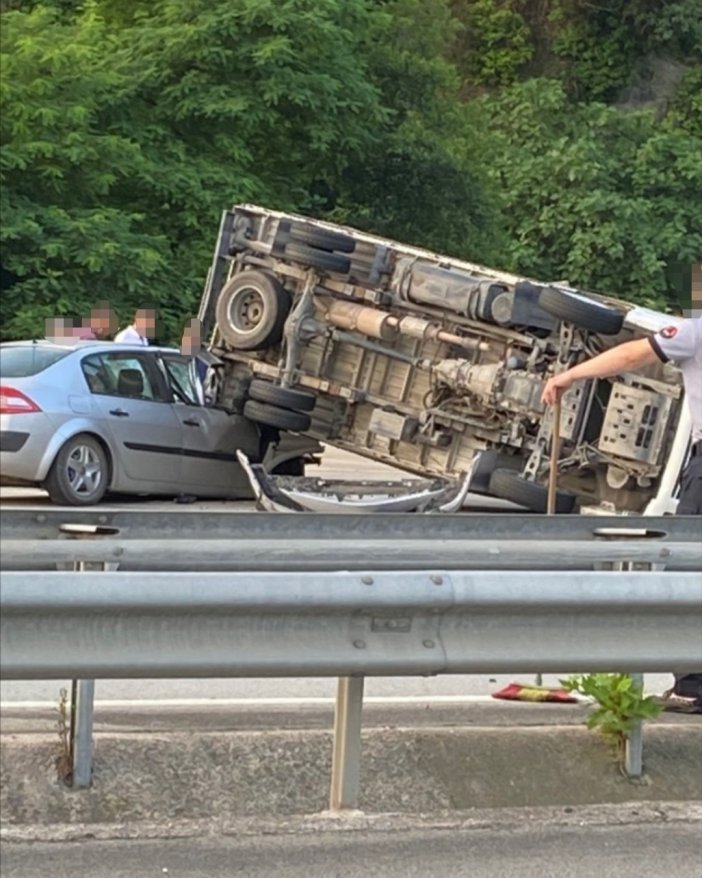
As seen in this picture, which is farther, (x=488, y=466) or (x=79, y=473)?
(x=79, y=473)

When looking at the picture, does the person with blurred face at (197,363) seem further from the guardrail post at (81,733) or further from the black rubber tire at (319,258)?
the guardrail post at (81,733)

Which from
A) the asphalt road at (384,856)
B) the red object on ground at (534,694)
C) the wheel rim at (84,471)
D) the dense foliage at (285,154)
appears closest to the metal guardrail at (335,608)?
the asphalt road at (384,856)

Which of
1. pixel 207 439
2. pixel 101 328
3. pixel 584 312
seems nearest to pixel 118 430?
pixel 207 439

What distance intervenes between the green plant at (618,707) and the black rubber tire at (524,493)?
6.43 meters

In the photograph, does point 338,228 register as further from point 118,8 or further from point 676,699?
point 118,8

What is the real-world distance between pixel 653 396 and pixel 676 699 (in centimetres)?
573

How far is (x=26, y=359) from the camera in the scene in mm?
12188

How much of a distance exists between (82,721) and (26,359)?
842cm

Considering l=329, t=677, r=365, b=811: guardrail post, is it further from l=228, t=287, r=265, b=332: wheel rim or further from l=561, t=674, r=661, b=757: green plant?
l=228, t=287, r=265, b=332: wheel rim

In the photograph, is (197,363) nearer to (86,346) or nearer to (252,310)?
(252,310)

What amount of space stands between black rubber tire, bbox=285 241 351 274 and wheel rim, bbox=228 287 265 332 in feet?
1.94

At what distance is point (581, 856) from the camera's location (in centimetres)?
396

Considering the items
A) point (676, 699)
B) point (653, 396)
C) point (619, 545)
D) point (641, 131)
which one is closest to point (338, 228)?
point (653, 396)

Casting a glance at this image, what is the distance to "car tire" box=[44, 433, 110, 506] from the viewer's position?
12016 mm
